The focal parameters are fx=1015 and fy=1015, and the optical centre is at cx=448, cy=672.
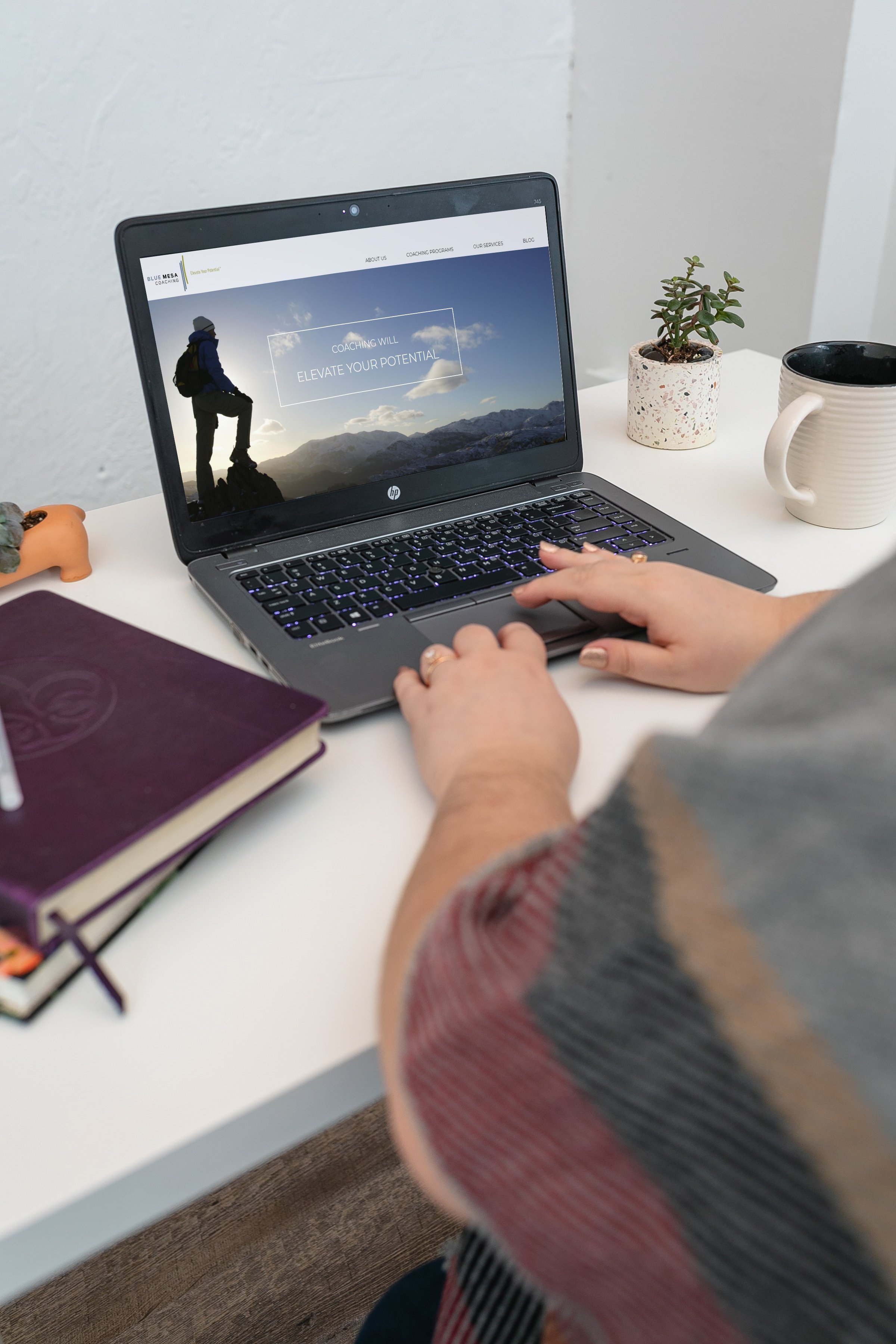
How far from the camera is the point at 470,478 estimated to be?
3.08 feet

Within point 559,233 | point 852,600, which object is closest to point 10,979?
point 852,600

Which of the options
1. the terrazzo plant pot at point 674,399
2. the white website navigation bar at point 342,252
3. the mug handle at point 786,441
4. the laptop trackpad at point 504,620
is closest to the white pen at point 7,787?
the laptop trackpad at point 504,620

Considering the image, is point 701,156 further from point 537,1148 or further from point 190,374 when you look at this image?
point 537,1148

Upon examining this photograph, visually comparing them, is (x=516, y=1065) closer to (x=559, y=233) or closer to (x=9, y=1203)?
(x=9, y=1203)

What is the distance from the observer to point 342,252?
86cm

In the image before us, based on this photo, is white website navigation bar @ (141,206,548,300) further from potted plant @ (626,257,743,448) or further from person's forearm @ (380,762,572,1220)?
person's forearm @ (380,762,572,1220)

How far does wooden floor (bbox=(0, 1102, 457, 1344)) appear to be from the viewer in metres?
1.06

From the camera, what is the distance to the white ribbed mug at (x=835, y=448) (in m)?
0.87

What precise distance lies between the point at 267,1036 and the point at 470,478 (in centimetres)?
60

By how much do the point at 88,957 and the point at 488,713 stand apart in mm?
250

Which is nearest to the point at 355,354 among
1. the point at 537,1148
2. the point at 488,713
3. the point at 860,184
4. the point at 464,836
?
the point at 488,713

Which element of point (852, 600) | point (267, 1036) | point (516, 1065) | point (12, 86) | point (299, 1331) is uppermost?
point (12, 86)

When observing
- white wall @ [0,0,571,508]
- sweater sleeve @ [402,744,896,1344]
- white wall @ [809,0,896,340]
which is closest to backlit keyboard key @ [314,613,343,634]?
sweater sleeve @ [402,744,896,1344]

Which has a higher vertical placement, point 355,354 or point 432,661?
point 355,354
